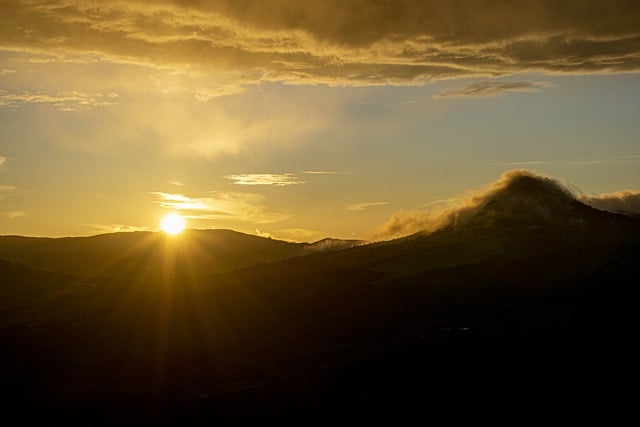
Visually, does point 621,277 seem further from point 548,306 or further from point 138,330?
point 138,330

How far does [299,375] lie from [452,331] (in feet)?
44.2

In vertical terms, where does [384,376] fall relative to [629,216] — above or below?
below

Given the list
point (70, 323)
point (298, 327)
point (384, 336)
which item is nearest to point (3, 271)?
point (70, 323)

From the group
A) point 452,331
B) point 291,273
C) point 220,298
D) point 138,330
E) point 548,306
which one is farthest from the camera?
point 291,273

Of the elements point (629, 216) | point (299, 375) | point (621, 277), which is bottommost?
point (299, 375)

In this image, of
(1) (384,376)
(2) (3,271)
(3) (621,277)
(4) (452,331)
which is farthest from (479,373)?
(2) (3,271)

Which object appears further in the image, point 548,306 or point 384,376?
point 548,306

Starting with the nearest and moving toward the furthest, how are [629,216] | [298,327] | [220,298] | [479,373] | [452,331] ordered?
[479,373] < [452,331] < [298,327] < [220,298] < [629,216]

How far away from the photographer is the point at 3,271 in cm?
15750

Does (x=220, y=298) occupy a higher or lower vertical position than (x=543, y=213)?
lower

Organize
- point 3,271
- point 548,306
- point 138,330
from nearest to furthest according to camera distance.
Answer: point 548,306 → point 138,330 → point 3,271

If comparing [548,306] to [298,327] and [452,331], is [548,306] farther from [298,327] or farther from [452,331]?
[298,327]

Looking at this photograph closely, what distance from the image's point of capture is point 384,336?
233ft

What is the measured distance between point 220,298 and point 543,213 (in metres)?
56.7
